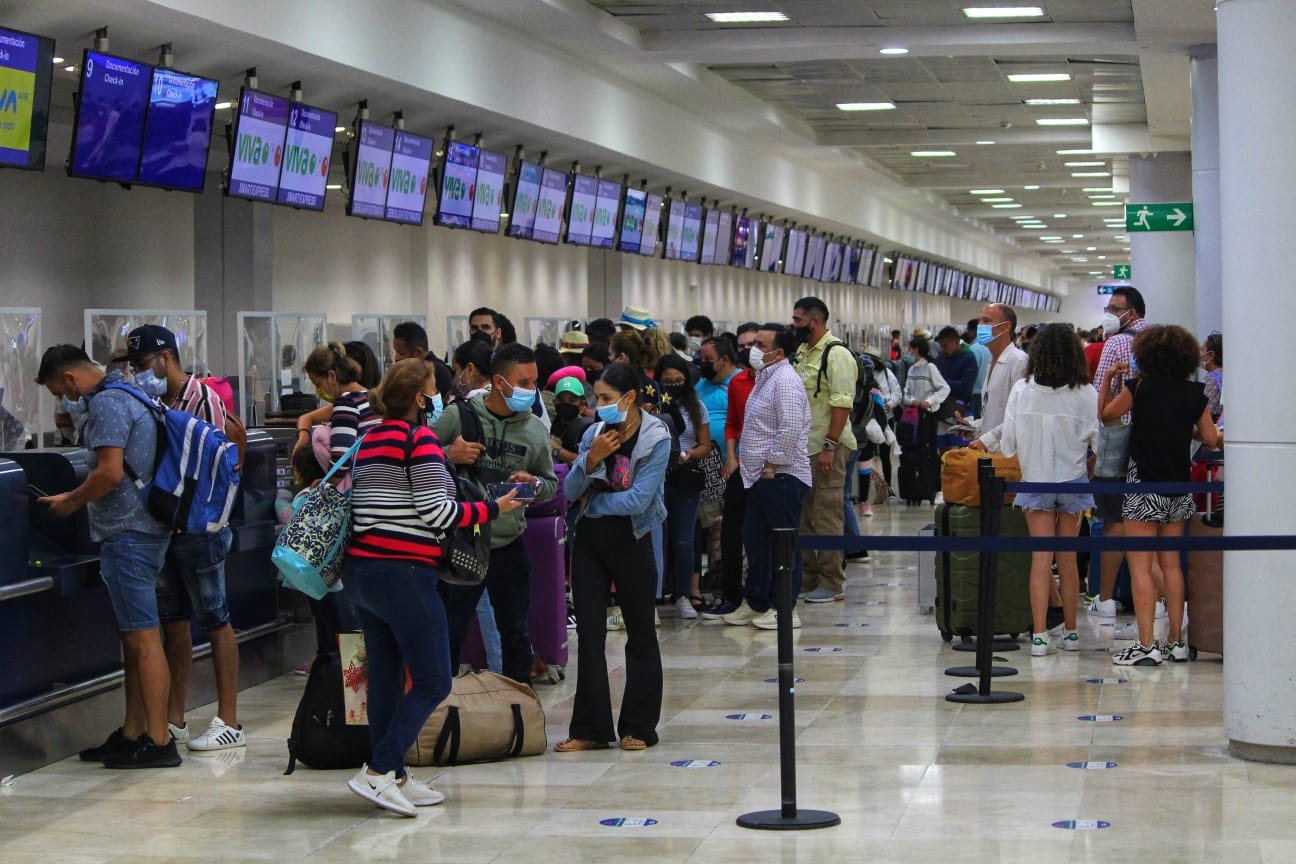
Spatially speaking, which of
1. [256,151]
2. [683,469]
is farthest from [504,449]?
[256,151]

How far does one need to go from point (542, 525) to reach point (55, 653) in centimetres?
222

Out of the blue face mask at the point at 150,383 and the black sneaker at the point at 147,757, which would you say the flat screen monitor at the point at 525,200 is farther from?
the black sneaker at the point at 147,757

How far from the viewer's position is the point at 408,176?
12375 millimetres

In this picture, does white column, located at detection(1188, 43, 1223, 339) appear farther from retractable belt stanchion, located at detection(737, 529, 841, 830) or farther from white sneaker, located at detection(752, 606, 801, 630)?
retractable belt stanchion, located at detection(737, 529, 841, 830)

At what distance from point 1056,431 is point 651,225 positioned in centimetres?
1031

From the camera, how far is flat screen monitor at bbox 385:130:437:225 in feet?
39.9

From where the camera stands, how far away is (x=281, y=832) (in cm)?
515

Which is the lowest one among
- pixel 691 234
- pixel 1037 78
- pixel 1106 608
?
pixel 1106 608

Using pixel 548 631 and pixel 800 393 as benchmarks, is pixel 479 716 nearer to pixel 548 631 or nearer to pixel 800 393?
pixel 548 631

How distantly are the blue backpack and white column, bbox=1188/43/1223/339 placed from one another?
29.5ft

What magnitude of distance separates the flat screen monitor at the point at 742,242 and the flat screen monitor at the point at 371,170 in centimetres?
944

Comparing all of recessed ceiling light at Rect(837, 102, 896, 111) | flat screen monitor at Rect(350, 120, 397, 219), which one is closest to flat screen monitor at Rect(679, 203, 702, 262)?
recessed ceiling light at Rect(837, 102, 896, 111)

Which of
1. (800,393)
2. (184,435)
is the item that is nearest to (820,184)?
(800,393)

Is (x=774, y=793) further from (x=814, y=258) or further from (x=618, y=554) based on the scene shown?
(x=814, y=258)
